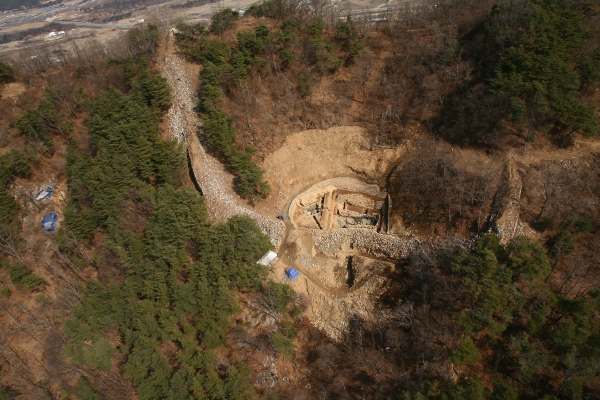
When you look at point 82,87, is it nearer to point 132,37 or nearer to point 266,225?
point 132,37

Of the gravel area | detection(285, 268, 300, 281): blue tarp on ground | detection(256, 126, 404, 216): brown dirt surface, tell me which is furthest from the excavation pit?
detection(285, 268, 300, 281): blue tarp on ground

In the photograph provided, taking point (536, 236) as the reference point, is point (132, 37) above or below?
above

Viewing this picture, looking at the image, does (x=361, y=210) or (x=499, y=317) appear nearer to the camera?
(x=499, y=317)

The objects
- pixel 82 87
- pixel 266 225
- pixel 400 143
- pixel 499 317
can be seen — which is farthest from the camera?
pixel 82 87

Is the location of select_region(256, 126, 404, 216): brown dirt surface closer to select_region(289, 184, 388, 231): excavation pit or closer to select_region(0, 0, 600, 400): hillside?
select_region(0, 0, 600, 400): hillside

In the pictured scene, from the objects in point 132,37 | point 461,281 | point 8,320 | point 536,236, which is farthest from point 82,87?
point 536,236

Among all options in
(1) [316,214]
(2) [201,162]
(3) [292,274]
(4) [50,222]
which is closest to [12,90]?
(4) [50,222]

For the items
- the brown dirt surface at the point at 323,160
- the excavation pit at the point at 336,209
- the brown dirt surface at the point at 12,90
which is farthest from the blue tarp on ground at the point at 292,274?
the brown dirt surface at the point at 12,90
